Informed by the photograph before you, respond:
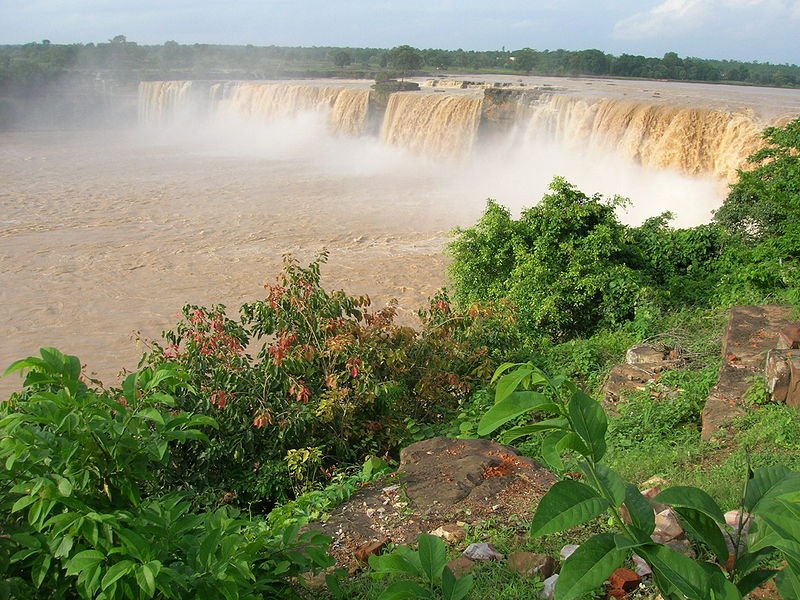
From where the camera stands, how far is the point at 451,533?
3.52m

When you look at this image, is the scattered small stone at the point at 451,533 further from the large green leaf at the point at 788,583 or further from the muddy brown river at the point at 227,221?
the muddy brown river at the point at 227,221

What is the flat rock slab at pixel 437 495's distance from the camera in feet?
12.0

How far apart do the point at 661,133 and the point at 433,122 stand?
10462 mm

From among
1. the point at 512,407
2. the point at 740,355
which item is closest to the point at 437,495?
the point at 512,407

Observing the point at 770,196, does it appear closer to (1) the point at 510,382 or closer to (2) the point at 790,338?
(2) the point at 790,338

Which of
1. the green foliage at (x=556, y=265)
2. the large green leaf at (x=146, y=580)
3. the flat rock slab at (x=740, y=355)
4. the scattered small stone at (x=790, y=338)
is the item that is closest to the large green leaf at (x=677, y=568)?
the large green leaf at (x=146, y=580)

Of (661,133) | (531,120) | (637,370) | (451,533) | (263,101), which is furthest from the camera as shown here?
(263,101)

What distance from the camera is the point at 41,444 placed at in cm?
196

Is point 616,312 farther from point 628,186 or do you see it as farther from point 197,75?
point 197,75

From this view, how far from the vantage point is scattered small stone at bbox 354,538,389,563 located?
3.32m

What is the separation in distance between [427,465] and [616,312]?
15.7ft

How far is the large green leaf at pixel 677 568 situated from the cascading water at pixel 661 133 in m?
14.1

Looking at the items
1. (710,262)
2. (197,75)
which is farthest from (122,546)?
(197,75)

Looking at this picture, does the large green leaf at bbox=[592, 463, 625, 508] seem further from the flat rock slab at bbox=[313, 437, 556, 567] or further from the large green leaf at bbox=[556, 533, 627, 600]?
the flat rock slab at bbox=[313, 437, 556, 567]
